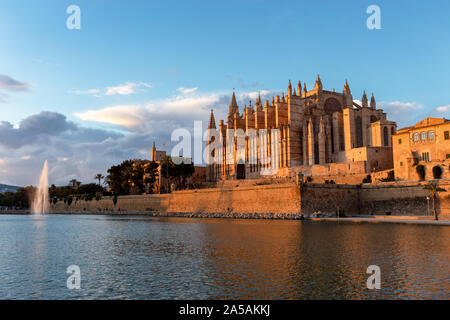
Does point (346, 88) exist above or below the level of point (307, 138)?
above

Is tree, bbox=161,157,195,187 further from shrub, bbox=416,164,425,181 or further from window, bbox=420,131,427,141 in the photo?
shrub, bbox=416,164,425,181

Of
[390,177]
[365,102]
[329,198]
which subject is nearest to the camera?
[329,198]

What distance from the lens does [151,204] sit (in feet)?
217

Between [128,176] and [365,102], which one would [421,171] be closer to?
[365,102]

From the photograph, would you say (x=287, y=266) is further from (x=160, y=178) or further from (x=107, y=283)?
(x=160, y=178)

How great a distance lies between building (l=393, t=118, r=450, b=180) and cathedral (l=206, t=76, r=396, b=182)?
Result: 6.29 metres

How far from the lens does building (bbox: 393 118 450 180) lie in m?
37.7

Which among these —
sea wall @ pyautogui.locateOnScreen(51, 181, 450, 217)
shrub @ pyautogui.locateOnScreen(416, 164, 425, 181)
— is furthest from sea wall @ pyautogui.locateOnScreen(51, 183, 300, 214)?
shrub @ pyautogui.locateOnScreen(416, 164, 425, 181)

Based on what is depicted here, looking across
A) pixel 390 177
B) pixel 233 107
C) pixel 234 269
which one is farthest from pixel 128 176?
pixel 234 269

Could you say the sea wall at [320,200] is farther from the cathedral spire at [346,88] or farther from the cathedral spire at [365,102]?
the cathedral spire at [346,88]

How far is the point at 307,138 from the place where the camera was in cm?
6062

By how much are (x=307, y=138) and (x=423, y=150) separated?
22.4 m

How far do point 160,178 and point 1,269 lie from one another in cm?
7428

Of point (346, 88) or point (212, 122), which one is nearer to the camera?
point (346, 88)
